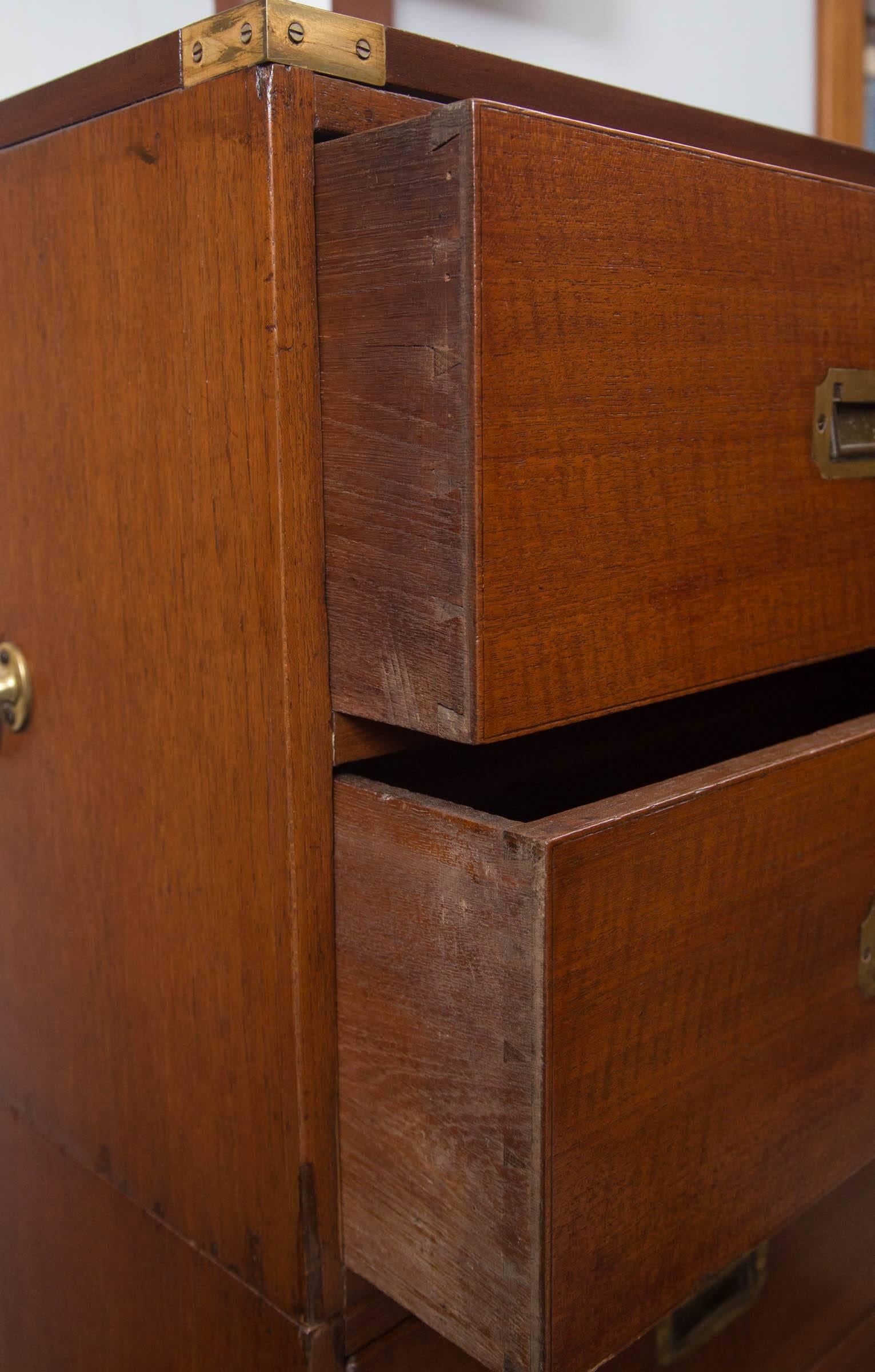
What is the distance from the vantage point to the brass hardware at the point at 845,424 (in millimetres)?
581

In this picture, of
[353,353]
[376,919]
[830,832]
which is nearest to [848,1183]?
[830,832]

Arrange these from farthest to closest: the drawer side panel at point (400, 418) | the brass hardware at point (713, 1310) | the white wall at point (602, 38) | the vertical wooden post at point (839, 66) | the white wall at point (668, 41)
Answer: the vertical wooden post at point (839, 66) → the white wall at point (668, 41) → the white wall at point (602, 38) → the brass hardware at point (713, 1310) → the drawer side panel at point (400, 418)

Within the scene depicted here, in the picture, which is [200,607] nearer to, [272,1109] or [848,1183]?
[272,1109]

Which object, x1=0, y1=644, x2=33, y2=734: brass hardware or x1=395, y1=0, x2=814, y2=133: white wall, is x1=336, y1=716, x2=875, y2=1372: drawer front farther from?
x1=395, y1=0, x2=814, y2=133: white wall

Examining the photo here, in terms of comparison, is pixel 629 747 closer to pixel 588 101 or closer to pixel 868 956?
pixel 868 956

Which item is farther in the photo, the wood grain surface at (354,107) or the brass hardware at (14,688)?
the brass hardware at (14,688)

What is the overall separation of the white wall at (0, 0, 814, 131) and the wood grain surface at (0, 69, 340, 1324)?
0.27m

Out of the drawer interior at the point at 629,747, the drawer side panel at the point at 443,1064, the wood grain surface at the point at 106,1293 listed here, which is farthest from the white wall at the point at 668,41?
the wood grain surface at the point at 106,1293

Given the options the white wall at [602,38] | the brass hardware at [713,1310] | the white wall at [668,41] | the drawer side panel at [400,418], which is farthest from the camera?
the white wall at [668,41]

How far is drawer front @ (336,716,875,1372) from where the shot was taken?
44cm

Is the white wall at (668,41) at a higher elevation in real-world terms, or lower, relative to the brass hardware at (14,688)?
higher

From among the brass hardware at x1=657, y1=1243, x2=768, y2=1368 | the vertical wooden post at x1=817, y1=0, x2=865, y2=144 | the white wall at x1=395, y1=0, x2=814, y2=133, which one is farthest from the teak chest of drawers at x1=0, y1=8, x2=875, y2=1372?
the vertical wooden post at x1=817, y1=0, x2=865, y2=144

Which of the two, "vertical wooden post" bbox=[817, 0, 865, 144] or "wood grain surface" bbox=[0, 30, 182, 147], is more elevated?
"vertical wooden post" bbox=[817, 0, 865, 144]

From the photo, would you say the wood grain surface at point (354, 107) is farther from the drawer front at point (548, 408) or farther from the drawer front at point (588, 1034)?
the drawer front at point (588, 1034)
